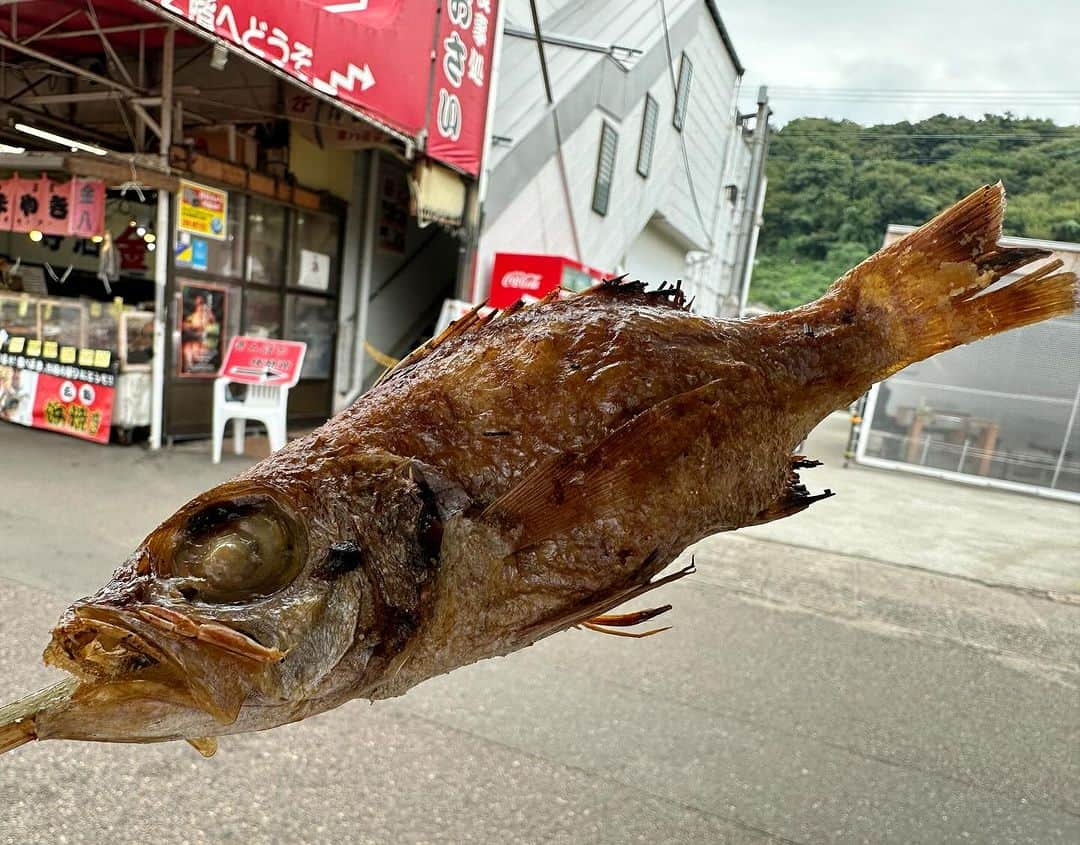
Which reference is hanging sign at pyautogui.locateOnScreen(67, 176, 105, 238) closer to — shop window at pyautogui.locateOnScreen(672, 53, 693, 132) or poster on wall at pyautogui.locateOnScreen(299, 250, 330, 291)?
poster on wall at pyautogui.locateOnScreen(299, 250, 330, 291)

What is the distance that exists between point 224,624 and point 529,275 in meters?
8.56

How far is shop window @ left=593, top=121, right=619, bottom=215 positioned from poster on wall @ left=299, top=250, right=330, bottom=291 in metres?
4.87

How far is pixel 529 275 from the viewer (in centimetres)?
902

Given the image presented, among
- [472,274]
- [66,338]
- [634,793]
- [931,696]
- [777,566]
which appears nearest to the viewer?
[634,793]

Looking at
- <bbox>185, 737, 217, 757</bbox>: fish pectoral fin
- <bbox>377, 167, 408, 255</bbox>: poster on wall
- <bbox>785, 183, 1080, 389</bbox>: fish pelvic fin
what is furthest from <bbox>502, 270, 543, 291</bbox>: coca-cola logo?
<bbox>185, 737, 217, 757</bbox>: fish pectoral fin

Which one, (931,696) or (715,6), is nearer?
(931,696)

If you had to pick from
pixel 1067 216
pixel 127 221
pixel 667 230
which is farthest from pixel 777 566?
pixel 667 230

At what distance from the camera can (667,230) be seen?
18.1m

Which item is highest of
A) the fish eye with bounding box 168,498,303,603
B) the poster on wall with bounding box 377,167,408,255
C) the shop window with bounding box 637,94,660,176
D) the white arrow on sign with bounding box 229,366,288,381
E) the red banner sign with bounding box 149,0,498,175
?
the shop window with bounding box 637,94,660,176

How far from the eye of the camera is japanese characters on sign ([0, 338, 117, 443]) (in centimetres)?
750

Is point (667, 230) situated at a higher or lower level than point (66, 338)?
higher

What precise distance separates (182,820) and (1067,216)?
18.4ft

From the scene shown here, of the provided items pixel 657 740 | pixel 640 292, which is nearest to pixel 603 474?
pixel 640 292

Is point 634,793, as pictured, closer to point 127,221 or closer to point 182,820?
point 182,820
